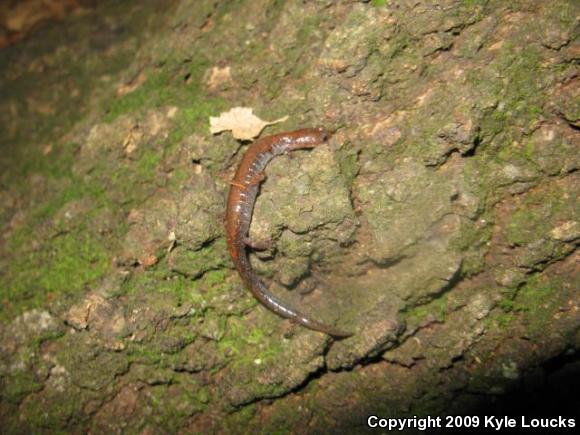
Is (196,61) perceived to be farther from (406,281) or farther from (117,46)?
(406,281)

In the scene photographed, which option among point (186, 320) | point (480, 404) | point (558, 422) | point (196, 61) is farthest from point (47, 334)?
point (558, 422)

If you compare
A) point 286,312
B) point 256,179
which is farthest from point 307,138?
point 286,312

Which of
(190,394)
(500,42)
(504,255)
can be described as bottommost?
(190,394)

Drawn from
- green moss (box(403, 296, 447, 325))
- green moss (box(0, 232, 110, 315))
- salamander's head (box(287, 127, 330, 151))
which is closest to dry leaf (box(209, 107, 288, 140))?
salamander's head (box(287, 127, 330, 151))

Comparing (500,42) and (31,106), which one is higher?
(31,106)

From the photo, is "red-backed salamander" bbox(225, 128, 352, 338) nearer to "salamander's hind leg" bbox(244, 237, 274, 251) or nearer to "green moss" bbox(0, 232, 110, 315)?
"salamander's hind leg" bbox(244, 237, 274, 251)

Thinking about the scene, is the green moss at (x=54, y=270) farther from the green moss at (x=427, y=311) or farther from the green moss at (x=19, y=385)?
the green moss at (x=427, y=311)
